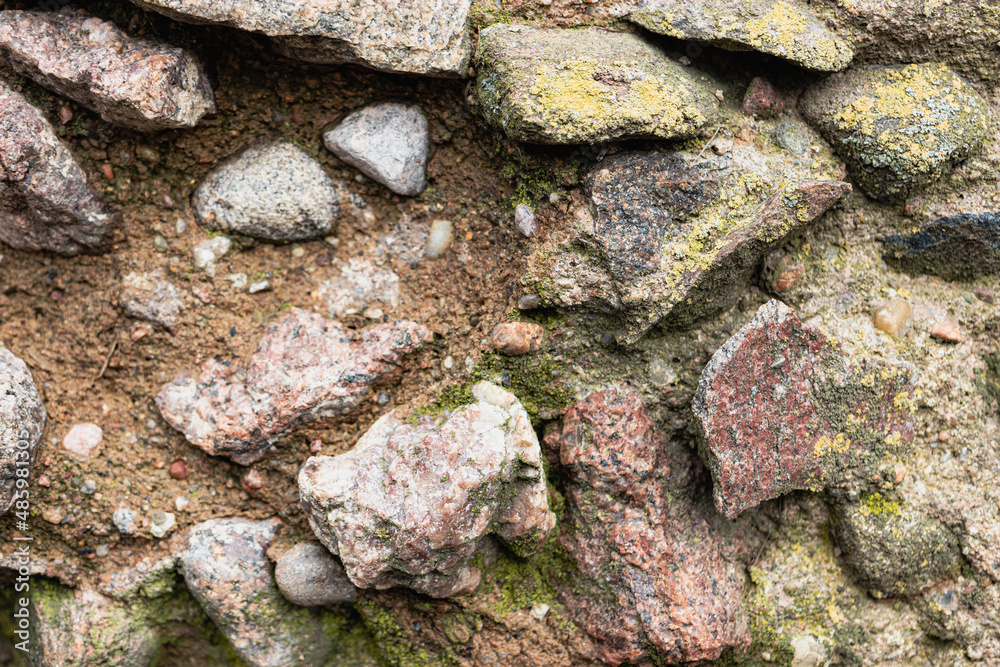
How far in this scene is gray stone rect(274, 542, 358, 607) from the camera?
2.29 meters

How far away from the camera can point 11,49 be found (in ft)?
6.98

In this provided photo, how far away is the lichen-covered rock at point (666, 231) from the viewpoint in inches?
84.7

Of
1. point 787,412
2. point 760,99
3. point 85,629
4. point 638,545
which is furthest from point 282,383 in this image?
point 760,99

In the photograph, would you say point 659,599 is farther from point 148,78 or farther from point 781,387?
point 148,78

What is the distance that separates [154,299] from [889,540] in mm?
2551

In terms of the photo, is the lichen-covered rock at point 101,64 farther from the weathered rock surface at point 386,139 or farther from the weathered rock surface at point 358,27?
the weathered rock surface at point 386,139

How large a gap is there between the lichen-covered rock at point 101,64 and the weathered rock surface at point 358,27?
0.56 feet

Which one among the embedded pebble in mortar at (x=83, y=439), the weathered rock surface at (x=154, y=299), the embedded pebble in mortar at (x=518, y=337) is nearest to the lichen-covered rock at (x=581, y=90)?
the embedded pebble in mortar at (x=518, y=337)

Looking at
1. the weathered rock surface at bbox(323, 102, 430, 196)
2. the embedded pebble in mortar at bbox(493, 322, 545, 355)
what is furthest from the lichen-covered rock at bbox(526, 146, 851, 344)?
the weathered rock surface at bbox(323, 102, 430, 196)

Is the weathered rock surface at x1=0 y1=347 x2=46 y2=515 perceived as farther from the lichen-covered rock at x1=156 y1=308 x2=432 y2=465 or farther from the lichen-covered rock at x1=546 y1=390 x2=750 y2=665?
the lichen-covered rock at x1=546 y1=390 x2=750 y2=665

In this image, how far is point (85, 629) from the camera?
93.7 inches

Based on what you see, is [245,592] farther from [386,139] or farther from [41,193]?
[386,139]

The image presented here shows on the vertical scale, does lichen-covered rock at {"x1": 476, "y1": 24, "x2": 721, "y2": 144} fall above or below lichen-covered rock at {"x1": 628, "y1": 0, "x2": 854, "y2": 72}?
below

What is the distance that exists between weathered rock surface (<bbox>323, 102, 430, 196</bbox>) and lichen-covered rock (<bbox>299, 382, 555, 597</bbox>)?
2.68 ft
